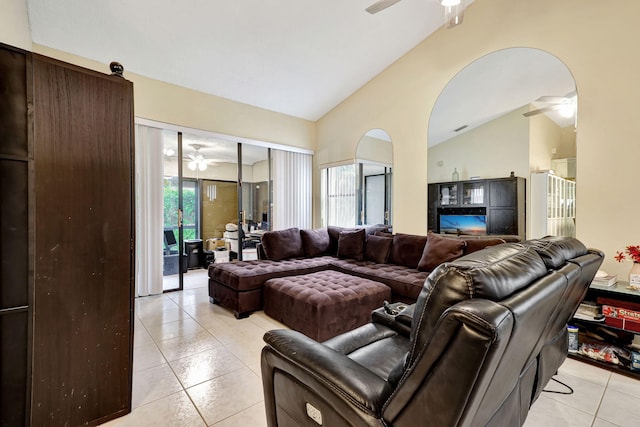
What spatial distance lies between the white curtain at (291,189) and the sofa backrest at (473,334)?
4.57 meters

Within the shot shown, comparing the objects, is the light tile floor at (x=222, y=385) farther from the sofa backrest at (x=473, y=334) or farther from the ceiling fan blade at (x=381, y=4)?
the ceiling fan blade at (x=381, y=4)

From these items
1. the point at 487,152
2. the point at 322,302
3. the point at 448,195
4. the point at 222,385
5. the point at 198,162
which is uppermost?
the point at 198,162

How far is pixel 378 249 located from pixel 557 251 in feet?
8.99

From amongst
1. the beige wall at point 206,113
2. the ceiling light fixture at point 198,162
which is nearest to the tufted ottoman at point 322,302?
the beige wall at point 206,113

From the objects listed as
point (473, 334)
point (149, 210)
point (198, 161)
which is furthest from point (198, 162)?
point (473, 334)

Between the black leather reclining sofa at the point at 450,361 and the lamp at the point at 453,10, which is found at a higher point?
the lamp at the point at 453,10

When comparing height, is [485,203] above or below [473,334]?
above

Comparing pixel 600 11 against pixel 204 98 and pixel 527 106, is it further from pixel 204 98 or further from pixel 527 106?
pixel 204 98

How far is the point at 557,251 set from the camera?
1362mm

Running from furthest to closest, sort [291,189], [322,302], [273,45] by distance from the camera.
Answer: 1. [291,189]
2. [273,45]
3. [322,302]

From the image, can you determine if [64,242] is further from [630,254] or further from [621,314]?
[630,254]

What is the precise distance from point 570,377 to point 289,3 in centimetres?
421

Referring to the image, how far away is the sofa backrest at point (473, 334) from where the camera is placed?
67 cm

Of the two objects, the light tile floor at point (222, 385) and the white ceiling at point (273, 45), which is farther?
the white ceiling at point (273, 45)
